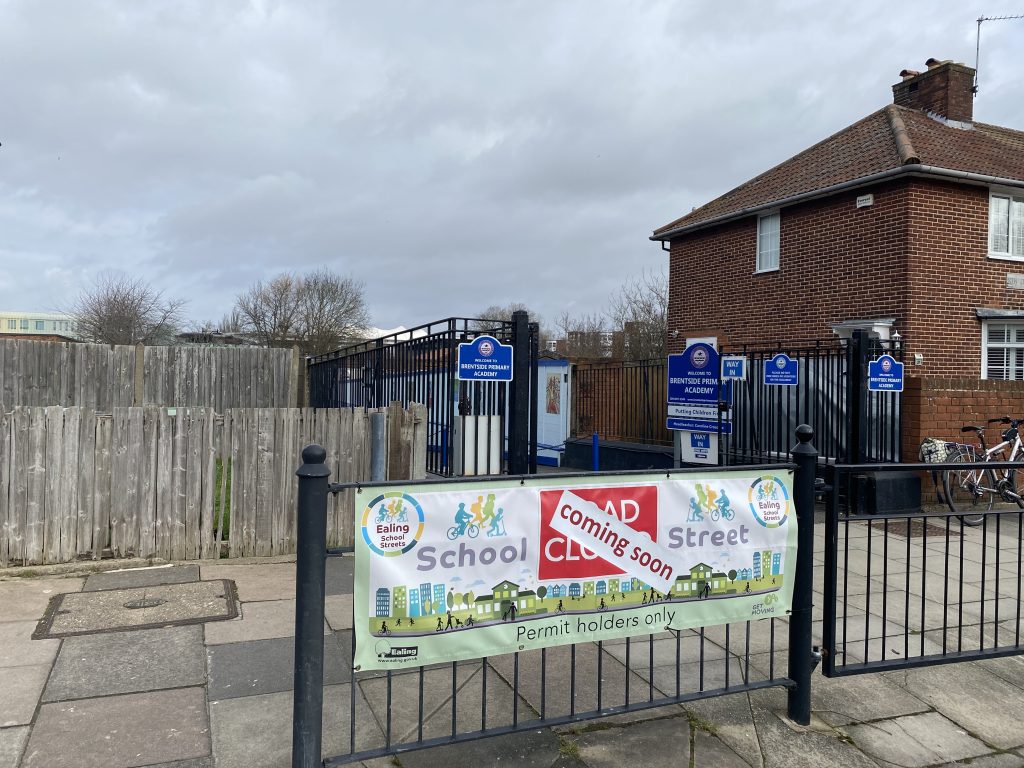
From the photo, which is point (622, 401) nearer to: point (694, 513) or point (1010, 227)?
point (1010, 227)

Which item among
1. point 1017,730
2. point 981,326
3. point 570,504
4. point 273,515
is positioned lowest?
point 1017,730

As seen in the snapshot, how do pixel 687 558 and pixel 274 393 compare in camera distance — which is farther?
pixel 274 393

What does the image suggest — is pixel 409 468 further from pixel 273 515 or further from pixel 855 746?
pixel 855 746

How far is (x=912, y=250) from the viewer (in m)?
13.3

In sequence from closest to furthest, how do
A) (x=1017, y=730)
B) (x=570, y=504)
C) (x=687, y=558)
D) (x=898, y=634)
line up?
(x=570, y=504) → (x=687, y=558) → (x=1017, y=730) → (x=898, y=634)

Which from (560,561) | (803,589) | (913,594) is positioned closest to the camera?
(560,561)

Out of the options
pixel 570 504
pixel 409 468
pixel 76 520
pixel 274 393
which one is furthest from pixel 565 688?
pixel 274 393

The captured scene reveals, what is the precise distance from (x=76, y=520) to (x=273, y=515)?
161cm

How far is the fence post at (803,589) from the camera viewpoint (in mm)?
3908

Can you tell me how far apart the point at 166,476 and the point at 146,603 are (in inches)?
59.6

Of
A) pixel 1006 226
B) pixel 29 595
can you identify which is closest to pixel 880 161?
pixel 1006 226

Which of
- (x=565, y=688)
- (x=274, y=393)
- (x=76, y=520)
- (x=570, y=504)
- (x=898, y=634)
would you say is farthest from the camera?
(x=274, y=393)

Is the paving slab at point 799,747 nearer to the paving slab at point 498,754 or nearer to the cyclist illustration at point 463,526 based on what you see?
the paving slab at point 498,754

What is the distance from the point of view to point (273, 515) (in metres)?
7.20
